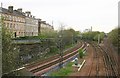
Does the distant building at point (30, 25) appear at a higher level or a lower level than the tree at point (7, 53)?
Answer: higher

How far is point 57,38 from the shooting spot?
197 feet

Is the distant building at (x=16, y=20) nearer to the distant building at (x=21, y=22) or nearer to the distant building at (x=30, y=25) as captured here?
the distant building at (x=21, y=22)

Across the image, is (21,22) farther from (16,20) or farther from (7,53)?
(7,53)

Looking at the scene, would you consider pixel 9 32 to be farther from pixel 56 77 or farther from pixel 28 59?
pixel 28 59

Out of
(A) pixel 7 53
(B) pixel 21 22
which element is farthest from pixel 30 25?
(A) pixel 7 53

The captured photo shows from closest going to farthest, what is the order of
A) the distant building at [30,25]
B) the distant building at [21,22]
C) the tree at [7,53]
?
the tree at [7,53], the distant building at [21,22], the distant building at [30,25]

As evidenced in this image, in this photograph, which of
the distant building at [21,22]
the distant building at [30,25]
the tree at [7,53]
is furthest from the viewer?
the distant building at [30,25]

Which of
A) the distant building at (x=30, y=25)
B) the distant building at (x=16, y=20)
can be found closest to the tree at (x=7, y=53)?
the distant building at (x=16, y=20)

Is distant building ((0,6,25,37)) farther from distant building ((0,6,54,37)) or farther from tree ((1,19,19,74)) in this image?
tree ((1,19,19,74))

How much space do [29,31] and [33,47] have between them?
43112mm

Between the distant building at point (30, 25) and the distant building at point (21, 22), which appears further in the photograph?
the distant building at point (30, 25)

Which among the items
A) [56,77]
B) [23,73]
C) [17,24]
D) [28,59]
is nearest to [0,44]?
[23,73]

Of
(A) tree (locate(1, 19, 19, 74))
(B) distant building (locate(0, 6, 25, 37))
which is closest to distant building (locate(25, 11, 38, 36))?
(B) distant building (locate(0, 6, 25, 37))

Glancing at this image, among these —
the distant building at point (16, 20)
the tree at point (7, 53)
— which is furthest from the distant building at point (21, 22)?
the tree at point (7, 53)
